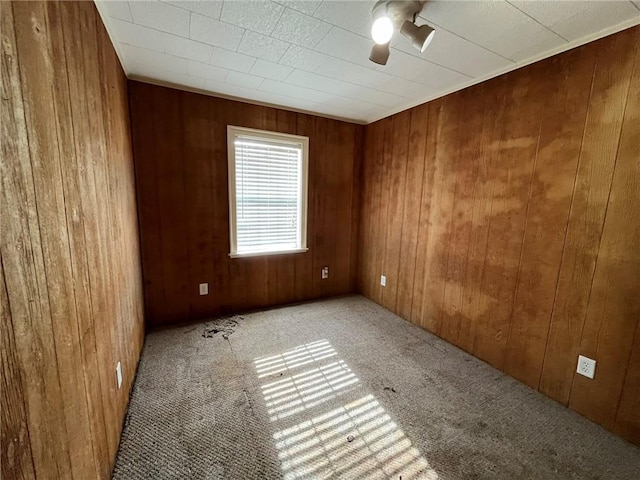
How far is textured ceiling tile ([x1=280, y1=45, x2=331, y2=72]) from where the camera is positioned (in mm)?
1778

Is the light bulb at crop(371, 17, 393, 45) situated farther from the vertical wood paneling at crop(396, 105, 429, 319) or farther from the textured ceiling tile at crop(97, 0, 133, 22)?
the vertical wood paneling at crop(396, 105, 429, 319)

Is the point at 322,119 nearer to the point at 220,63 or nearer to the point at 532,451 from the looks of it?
the point at 220,63

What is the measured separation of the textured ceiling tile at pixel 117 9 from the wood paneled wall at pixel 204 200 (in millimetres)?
936

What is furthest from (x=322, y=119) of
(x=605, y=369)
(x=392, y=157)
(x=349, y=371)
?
(x=605, y=369)

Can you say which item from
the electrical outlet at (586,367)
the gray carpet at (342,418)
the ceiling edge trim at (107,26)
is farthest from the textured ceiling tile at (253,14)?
the electrical outlet at (586,367)

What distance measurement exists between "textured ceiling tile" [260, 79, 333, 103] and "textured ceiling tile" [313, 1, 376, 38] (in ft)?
3.07

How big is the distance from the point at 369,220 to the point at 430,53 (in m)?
1.96

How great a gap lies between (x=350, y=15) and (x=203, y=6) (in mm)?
776

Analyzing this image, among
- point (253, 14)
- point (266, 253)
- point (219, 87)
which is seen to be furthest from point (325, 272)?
point (253, 14)

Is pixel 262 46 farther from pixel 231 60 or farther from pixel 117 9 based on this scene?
pixel 117 9

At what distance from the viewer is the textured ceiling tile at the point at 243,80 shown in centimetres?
218

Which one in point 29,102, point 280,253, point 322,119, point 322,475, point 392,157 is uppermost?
point 322,119

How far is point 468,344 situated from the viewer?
233 centimetres

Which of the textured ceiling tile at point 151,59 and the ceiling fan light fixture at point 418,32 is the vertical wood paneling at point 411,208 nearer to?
the ceiling fan light fixture at point 418,32
